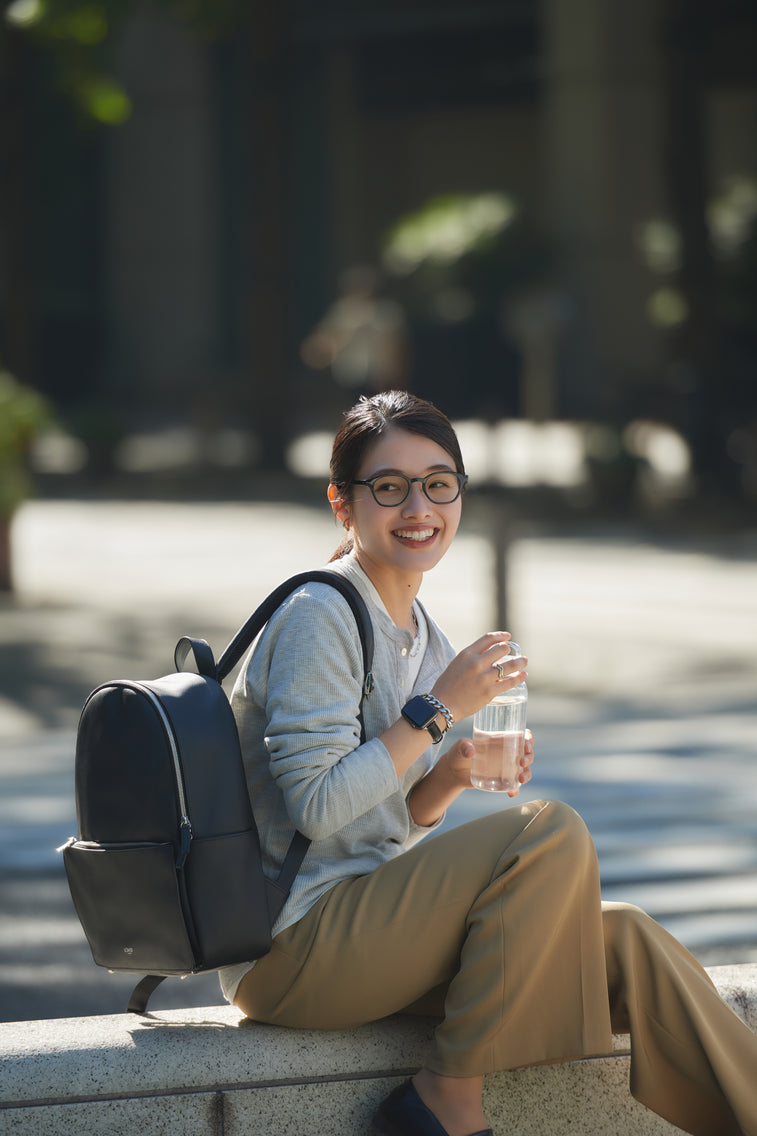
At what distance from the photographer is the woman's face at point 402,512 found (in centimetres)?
304

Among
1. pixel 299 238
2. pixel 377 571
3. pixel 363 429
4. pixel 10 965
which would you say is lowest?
pixel 10 965

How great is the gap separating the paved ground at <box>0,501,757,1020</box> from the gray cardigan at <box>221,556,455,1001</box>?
1.59 m

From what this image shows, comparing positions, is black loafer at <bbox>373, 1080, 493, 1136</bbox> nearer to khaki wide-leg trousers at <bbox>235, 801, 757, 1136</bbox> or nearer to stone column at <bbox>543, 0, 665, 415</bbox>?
khaki wide-leg trousers at <bbox>235, 801, 757, 1136</bbox>

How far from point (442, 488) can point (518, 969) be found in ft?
2.97

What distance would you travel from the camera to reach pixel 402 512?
9.99 feet

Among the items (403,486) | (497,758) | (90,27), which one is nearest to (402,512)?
(403,486)

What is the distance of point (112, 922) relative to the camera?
2.86 m

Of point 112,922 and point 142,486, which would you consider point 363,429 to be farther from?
point 142,486

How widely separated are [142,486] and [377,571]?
15.5 metres

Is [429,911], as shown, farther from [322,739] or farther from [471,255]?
[471,255]

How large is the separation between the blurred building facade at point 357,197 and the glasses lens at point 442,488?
15158 mm

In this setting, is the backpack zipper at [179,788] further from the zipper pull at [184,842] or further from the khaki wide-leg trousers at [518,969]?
the khaki wide-leg trousers at [518,969]

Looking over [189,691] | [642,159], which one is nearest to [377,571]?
[189,691]

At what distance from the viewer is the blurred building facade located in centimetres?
1866
